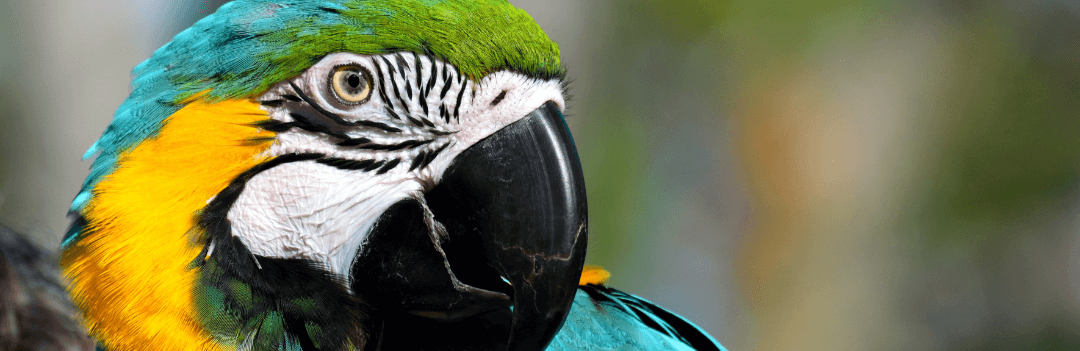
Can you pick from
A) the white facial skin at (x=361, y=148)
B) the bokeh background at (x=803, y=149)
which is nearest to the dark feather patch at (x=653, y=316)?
the white facial skin at (x=361, y=148)

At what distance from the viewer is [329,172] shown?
75 centimetres

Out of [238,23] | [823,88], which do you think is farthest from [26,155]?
[823,88]

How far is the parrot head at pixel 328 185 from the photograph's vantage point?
2.33 ft

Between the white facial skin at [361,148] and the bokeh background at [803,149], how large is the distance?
3.45m

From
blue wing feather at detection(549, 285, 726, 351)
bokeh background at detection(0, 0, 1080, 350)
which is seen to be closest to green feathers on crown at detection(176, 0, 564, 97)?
blue wing feather at detection(549, 285, 726, 351)

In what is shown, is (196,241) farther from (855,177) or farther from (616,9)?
(855,177)

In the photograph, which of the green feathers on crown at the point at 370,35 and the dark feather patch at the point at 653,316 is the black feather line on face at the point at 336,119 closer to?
the green feathers on crown at the point at 370,35

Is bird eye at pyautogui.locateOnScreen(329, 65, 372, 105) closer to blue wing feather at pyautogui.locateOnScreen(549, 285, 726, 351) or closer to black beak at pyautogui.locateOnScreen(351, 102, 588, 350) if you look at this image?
black beak at pyautogui.locateOnScreen(351, 102, 588, 350)

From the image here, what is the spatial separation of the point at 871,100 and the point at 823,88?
1.13 ft

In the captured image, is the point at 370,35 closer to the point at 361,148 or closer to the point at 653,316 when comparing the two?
the point at 361,148

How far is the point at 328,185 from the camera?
754 millimetres

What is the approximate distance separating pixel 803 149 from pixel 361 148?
4093 mm

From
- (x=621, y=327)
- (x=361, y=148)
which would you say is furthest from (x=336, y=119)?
(x=621, y=327)

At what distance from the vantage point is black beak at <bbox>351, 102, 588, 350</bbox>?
0.73 metres
